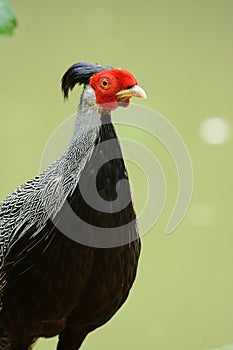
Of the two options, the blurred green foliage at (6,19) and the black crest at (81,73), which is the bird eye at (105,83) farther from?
the blurred green foliage at (6,19)

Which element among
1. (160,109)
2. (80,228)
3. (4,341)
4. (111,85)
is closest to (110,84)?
(111,85)

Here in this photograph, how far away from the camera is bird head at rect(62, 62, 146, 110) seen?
1.15 m

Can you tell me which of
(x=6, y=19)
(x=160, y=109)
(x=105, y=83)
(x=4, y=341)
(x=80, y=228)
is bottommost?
(x=4, y=341)

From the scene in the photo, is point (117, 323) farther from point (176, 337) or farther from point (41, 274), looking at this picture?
point (41, 274)

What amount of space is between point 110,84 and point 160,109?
74cm

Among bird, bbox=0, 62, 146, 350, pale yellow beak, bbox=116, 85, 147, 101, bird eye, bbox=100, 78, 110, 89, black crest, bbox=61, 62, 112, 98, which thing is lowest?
bird, bbox=0, 62, 146, 350

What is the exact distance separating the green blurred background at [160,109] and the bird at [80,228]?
0.59 meters

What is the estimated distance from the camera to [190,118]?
6.22ft

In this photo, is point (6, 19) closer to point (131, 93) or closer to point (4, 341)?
point (131, 93)

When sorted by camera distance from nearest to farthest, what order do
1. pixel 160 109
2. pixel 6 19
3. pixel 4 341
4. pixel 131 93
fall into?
pixel 6 19, pixel 131 93, pixel 4 341, pixel 160 109

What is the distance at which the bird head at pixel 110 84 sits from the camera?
1.15m

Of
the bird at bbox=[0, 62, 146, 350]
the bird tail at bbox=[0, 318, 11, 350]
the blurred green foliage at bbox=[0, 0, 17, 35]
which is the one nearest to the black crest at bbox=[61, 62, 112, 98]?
the bird at bbox=[0, 62, 146, 350]

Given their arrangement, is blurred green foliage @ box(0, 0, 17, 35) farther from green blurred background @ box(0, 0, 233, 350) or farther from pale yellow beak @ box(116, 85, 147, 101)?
green blurred background @ box(0, 0, 233, 350)

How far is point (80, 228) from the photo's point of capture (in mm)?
1176
